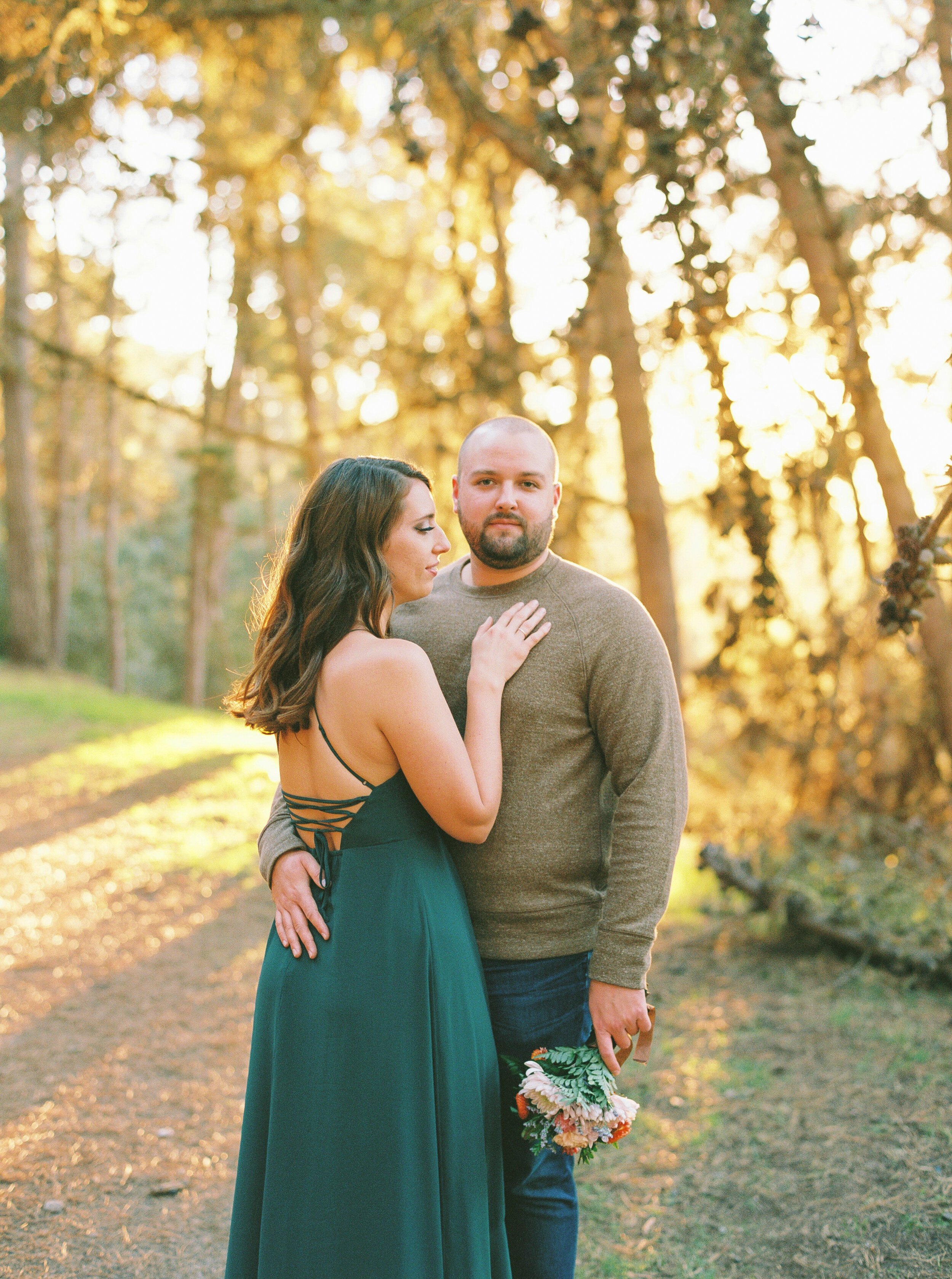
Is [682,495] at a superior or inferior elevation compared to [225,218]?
inferior

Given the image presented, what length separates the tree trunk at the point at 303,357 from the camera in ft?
34.0

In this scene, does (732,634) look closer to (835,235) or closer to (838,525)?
(838,525)

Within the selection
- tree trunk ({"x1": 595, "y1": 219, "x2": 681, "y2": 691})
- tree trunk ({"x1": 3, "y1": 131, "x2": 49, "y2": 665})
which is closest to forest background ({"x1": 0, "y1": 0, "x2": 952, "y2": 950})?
tree trunk ({"x1": 595, "y1": 219, "x2": 681, "y2": 691})

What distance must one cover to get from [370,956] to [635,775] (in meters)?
Answer: 0.72

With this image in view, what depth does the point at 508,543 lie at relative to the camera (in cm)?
250

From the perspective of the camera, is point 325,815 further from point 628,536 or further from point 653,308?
point 628,536

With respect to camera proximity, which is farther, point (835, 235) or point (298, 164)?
point (298, 164)

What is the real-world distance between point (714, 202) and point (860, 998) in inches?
179

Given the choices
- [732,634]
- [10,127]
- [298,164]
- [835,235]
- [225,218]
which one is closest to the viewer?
[835,235]

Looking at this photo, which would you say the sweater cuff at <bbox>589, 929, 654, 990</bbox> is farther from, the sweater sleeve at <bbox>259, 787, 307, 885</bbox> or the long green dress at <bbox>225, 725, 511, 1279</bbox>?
the sweater sleeve at <bbox>259, 787, 307, 885</bbox>

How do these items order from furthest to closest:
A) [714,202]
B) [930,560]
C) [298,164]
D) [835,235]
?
[298,164] → [714,202] → [835,235] → [930,560]

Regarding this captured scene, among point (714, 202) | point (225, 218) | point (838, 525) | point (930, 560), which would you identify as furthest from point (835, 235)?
point (225, 218)

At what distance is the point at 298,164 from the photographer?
10.1 metres

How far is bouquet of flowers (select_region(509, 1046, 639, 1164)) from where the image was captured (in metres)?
2.11
